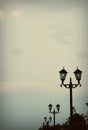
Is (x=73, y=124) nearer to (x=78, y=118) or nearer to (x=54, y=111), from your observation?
(x=78, y=118)

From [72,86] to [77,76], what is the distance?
1.62 ft

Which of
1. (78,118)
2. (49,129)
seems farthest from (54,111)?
(78,118)

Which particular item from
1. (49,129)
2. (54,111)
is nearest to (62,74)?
(54,111)

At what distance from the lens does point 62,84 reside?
13.5 m

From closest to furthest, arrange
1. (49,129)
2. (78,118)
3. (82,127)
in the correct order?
(82,127)
(78,118)
(49,129)

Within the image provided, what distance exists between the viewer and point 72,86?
45.4 ft

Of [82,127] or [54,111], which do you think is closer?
[82,127]

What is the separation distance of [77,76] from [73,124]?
172 cm

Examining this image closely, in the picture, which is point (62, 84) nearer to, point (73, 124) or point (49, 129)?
point (73, 124)

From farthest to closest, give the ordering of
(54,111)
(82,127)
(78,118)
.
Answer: (54,111)
(78,118)
(82,127)

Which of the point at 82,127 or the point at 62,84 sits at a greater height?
the point at 62,84

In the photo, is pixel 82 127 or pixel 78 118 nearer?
pixel 82 127

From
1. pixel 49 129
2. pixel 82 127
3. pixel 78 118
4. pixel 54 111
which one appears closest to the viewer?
pixel 82 127

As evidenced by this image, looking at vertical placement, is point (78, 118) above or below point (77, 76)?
below
